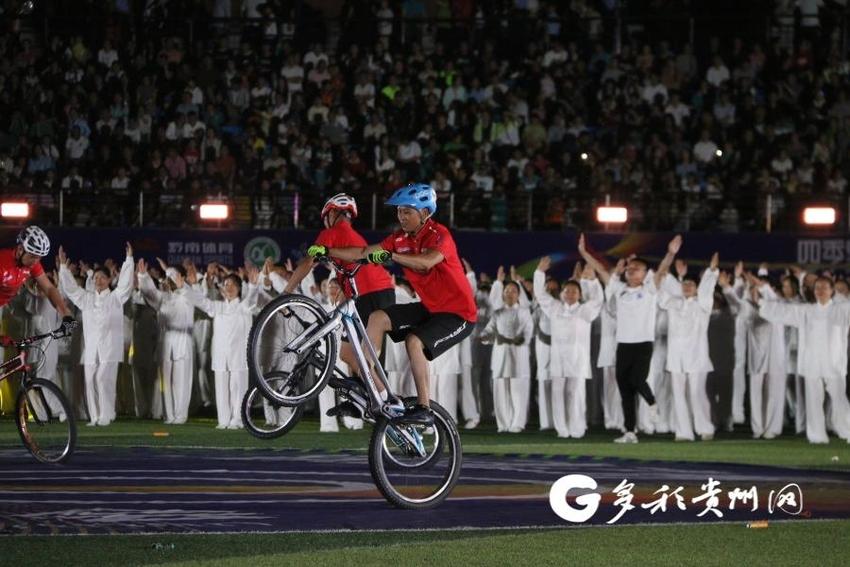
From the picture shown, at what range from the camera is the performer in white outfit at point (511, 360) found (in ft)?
79.8

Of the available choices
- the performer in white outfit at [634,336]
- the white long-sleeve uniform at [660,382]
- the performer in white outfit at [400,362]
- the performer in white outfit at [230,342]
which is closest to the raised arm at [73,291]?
the performer in white outfit at [230,342]

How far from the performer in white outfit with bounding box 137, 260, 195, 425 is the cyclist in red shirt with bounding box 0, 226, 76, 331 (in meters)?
7.11

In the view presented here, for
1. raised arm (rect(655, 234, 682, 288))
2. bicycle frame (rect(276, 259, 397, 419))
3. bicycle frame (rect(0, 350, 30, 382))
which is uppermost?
raised arm (rect(655, 234, 682, 288))

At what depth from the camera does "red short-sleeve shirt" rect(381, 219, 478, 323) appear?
13742 mm

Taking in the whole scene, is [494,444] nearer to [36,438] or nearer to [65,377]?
[36,438]

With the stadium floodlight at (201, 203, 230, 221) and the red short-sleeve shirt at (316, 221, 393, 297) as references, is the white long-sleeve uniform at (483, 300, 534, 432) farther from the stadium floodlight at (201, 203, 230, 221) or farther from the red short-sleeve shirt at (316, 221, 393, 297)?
the red short-sleeve shirt at (316, 221, 393, 297)

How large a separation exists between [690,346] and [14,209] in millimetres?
11495

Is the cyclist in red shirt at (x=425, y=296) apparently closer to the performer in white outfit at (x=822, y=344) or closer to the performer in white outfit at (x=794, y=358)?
the performer in white outfit at (x=822, y=344)

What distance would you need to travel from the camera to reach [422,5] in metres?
33.3

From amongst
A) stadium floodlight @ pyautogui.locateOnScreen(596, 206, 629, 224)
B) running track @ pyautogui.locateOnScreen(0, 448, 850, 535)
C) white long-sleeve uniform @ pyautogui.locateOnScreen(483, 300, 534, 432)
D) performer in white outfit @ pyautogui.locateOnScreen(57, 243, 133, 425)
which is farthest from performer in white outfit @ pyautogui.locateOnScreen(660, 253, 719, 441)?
performer in white outfit @ pyautogui.locateOnScreen(57, 243, 133, 425)

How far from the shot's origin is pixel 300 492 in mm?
15445

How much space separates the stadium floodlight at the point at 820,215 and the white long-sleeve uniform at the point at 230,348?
876cm

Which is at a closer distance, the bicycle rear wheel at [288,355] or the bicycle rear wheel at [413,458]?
the bicycle rear wheel at [288,355]

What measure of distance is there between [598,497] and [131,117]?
18.3 m
